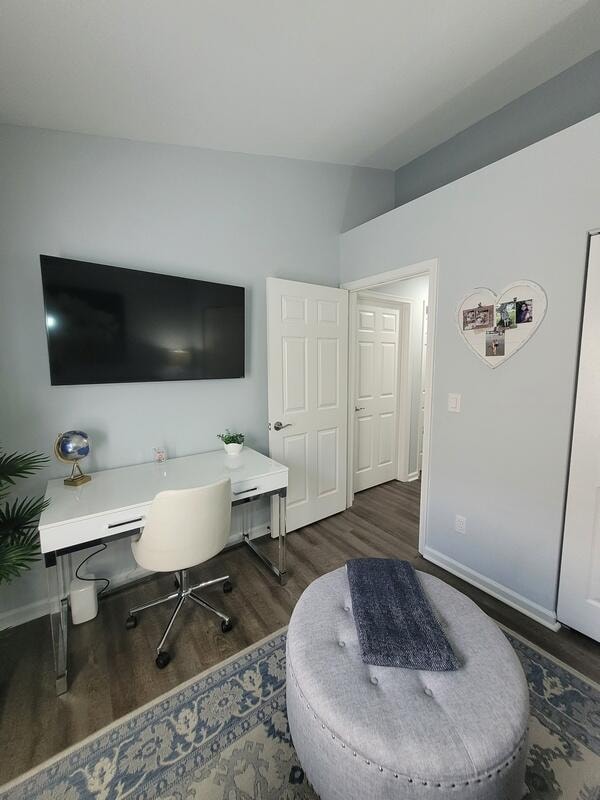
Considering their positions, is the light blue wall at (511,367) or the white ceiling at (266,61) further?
the light blue wall at (511,367)

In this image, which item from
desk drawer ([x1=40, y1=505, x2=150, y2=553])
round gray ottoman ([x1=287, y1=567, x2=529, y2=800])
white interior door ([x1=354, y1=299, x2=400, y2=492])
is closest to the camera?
round gray ottoman ([x1=287, y1=567, x2=529, y2=800])

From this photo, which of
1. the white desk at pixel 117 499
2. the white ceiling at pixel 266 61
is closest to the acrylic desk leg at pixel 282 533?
the white desk at pixel 117 499

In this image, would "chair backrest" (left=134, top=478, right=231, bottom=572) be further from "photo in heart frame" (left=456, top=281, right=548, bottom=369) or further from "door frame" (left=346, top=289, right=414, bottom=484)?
"door frame" (left=346, top=289, right=414, bottom=484)

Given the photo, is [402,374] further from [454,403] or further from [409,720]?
[409,720]

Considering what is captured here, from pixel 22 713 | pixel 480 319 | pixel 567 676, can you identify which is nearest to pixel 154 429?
pixel 22 713

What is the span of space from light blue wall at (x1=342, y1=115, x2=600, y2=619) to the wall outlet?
0.04 m

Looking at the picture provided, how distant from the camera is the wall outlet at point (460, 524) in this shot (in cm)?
218

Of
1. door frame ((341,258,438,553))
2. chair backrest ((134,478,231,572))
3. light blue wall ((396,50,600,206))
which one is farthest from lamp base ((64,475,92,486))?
light blue wall ((396,50,600,206))

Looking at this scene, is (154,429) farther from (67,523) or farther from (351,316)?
(351,316)

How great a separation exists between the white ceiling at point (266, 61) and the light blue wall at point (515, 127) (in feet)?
0.31

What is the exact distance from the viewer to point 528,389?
1.83m

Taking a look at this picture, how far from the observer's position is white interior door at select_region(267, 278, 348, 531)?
257 cm

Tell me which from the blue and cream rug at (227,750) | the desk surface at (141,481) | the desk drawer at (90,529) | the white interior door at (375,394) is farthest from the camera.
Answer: the white interior door at (375,394)

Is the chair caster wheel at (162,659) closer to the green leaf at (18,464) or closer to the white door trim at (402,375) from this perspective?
the green leaf at (18,464)
